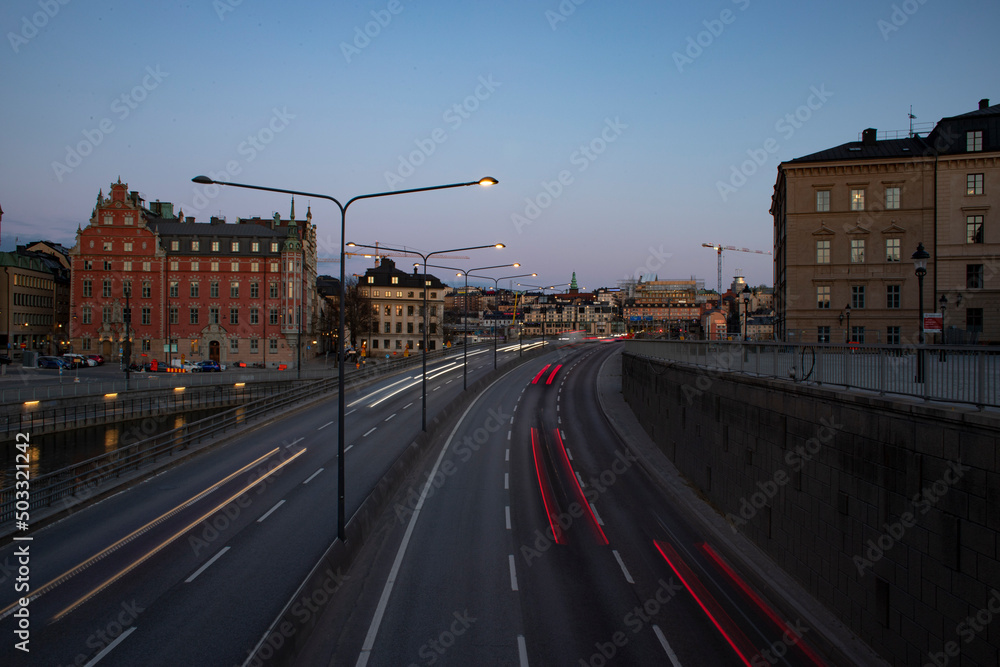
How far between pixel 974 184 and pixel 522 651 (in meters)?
38.5

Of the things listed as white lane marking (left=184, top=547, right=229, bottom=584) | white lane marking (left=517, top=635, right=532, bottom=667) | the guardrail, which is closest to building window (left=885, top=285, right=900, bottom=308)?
the guardrail

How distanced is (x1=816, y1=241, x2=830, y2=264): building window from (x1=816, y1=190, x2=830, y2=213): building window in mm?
2280

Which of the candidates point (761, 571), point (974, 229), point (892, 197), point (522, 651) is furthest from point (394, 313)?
point (522, 651)

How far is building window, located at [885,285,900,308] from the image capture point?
3647 centimetres

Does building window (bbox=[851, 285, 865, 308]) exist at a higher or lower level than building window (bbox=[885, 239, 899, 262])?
lower

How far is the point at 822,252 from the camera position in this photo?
38.8m

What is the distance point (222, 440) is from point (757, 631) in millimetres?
25823

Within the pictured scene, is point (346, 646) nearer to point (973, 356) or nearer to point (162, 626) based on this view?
point (162, 626)

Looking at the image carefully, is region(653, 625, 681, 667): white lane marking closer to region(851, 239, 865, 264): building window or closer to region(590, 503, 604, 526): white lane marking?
region(590, 503, 604, 526): white lane marking

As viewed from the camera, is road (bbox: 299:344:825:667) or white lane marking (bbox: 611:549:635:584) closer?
road (bbox: 299:344:825:667)

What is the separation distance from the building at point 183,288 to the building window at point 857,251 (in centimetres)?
6074

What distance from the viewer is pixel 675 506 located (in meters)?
20.5

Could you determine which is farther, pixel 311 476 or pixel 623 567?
pixel 311 476

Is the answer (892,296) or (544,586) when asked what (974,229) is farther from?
(544,586)
